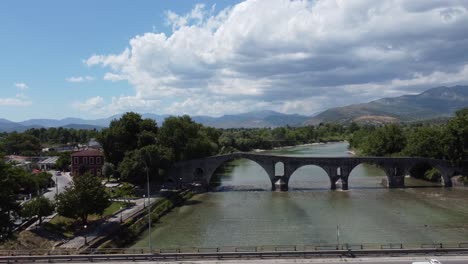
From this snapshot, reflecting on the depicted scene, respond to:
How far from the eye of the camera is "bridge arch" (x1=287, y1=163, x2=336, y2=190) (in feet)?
254

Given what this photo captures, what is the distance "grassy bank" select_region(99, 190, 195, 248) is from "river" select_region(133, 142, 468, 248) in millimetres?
1075

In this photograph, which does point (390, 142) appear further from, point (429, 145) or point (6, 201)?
point (6, 201)

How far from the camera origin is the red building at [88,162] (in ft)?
272

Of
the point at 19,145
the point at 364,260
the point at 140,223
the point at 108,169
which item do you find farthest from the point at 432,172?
the point at 19,145

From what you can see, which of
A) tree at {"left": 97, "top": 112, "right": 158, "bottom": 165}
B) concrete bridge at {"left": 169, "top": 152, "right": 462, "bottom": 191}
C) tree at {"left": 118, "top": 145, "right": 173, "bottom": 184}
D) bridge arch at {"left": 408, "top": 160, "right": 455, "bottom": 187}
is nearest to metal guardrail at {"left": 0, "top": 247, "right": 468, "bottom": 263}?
tree at {"left": 118, "top": 145, "right": 173, "bottom": 184}

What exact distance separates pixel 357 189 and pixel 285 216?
24148mm

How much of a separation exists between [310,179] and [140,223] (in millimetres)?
45901

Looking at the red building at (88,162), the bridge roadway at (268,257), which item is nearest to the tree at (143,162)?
the red building at (88,162)

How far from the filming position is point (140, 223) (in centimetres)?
5053

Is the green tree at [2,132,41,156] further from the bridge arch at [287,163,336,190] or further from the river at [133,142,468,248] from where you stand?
the bridge arch at [287,163,336,190]

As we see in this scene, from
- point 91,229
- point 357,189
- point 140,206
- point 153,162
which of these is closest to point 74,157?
point 153,162

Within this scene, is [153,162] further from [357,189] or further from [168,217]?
[357,189]

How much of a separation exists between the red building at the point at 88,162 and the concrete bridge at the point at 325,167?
14.6 meters

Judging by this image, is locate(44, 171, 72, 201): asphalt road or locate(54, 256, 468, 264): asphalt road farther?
locate(44, 171, 72, 201): asphalt road
